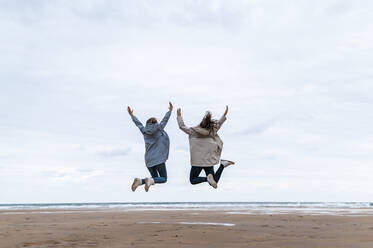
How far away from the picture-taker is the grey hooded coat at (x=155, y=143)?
32.6 ft

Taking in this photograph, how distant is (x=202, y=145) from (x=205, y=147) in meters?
0.08

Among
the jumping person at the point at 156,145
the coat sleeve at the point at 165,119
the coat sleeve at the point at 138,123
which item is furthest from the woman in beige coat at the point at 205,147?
the coat sleeve at the point at 138,123

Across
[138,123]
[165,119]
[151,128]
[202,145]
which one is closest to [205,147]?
[202,145]

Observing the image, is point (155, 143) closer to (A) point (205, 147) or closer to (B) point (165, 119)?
(B) point (165, 119)

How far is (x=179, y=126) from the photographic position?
9820mm

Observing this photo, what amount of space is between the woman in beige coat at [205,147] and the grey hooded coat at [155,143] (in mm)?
497

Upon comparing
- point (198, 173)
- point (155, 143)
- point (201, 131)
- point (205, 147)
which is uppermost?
point (201, 131)

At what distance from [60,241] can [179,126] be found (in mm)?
3633

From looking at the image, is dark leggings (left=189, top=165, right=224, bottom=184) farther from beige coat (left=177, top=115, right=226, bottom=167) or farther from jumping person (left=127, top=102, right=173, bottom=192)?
jumping person (left=127, top=102, right=173, bottom=192)

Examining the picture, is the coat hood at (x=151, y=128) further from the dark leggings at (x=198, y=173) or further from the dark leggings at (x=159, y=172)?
the dark leggings at (x=198, y=173)

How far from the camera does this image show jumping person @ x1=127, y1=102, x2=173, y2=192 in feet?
32.4

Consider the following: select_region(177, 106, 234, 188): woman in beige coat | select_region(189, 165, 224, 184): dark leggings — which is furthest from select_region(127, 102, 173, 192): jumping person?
select_region(189, 165, 224, 184): dark leggings

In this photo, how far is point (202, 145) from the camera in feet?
32.4

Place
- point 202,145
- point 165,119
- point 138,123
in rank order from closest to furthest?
1. point 165,119
2. point 202,145
3. point 138,123
